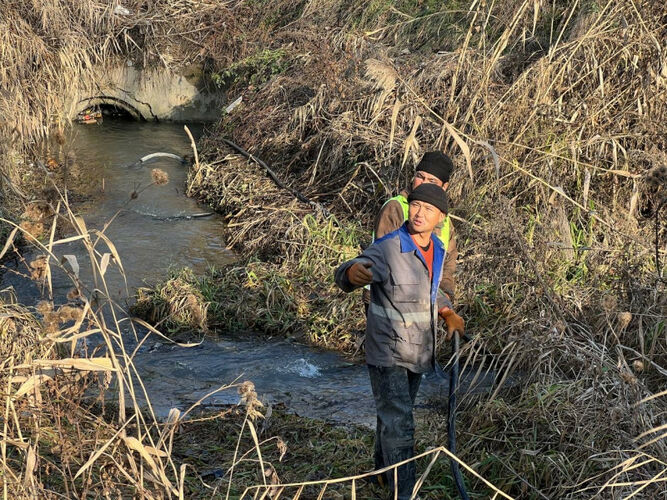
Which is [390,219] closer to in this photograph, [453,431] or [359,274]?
[359,274]

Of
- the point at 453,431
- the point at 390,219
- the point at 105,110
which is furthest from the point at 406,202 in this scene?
the point at 105,110

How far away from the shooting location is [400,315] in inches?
155

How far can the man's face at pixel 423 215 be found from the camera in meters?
3.85

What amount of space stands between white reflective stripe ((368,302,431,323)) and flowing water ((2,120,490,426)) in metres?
0.76

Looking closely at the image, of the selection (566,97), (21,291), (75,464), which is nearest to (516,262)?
(566,97)

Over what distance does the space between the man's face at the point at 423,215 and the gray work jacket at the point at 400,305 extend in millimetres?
93

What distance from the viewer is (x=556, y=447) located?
13.9ft

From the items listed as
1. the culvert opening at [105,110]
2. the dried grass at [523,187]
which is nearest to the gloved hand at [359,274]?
the dried grass at [523,187]

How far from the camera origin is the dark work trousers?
396 centimetres

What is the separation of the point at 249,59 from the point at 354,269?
30.7ft

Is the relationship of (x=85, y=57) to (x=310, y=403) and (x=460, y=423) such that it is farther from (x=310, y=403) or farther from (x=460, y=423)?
(x=460, y=423)

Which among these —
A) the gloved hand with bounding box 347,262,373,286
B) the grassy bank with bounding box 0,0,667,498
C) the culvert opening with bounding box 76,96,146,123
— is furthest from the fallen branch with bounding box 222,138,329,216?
the gloved hand with bounding box 347,262,373,286

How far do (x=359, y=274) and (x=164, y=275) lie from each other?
→ 4719 mm

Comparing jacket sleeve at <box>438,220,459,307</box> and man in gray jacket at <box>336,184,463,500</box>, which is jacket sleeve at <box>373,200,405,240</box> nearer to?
jacket sleeve at <box>438,220,459,307</box>
